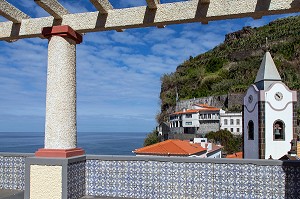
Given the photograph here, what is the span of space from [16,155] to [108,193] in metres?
1.77

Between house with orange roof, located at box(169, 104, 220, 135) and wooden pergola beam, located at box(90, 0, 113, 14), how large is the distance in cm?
3869

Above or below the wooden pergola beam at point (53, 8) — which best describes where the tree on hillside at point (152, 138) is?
below

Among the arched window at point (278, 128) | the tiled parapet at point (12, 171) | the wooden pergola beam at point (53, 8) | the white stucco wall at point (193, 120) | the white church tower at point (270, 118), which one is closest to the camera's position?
the wooden pergola beam at point (53, 8)

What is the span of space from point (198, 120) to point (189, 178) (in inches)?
1571

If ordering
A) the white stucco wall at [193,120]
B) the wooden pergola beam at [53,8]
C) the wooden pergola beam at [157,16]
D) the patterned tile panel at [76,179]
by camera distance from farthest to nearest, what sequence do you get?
1. the white stucco wall at [193,120]
2. the patterned tile panel at [76,179]
3. the wooden pergola beam at [53,8]
4. the wooden pergola beam at [157,16]

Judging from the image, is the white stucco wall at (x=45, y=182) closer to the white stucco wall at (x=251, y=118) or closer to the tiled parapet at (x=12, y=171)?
the tiled parapet at (x=12, y=171)

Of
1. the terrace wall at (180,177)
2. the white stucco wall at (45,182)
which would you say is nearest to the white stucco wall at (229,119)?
the terrace wall at (180,177)

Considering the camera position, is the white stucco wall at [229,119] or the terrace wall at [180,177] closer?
the terrace wall at [180,177]

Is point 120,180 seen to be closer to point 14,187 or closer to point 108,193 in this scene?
point 108,193

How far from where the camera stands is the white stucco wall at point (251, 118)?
73.0 feet

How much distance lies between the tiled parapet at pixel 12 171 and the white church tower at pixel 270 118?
18.5 meters

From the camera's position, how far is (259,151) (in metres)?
21.6

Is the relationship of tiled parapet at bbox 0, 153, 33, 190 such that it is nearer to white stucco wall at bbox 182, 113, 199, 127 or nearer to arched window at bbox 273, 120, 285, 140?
arched window at bbox 273, 120, 285, 140

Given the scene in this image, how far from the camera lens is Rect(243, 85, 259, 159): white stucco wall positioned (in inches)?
877
